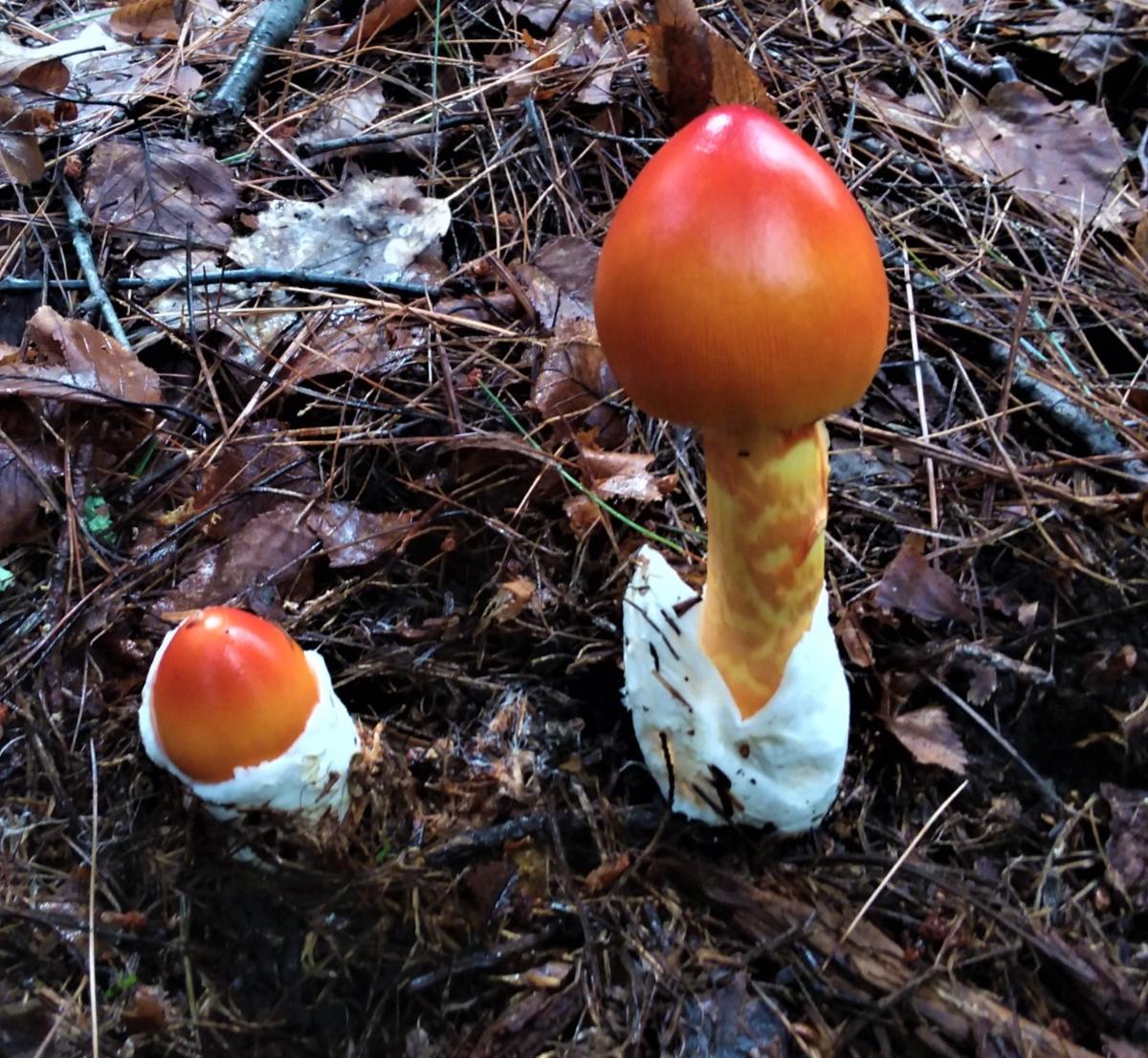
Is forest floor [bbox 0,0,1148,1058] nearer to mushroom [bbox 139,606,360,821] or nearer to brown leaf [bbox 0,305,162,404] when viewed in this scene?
brown leaf [bbox 0,305,162,404]

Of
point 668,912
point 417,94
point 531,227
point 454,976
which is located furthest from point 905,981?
point 417,94

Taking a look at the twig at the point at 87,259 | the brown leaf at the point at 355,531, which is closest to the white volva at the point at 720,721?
the brown leaf at the point at 355,531

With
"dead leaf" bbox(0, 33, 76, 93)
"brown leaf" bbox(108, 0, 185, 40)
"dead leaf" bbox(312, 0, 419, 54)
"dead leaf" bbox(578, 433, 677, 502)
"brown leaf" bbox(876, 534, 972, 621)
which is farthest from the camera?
"brown leaf" bbox(108, 0, 185, 40)

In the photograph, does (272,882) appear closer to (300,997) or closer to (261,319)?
(300,997)

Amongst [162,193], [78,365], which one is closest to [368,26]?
[162,193]

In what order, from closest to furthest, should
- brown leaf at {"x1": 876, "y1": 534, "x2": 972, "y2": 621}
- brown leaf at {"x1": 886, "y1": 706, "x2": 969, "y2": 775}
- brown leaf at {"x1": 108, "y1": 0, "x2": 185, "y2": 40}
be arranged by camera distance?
brown leaf at {"x1": 886, "y1": 706, "x2": 969, "y2": 775}
brown leaf at {"x1": 876, "y1": 534, "x2": 972, "y2": 621}
brown leaf at {"x1": 108, "y1": 0, "x2": 185, "y2": 40}

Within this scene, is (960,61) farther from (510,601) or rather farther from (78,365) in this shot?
(78,365)

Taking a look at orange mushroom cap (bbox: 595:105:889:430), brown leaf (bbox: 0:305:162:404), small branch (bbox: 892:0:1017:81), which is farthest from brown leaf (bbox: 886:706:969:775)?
small branch (bbox: 892:0:1017:81)

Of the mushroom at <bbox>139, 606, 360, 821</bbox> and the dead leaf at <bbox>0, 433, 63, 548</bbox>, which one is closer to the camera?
the mushroom at <bbox>139, 606, 360, 821</bbox>
